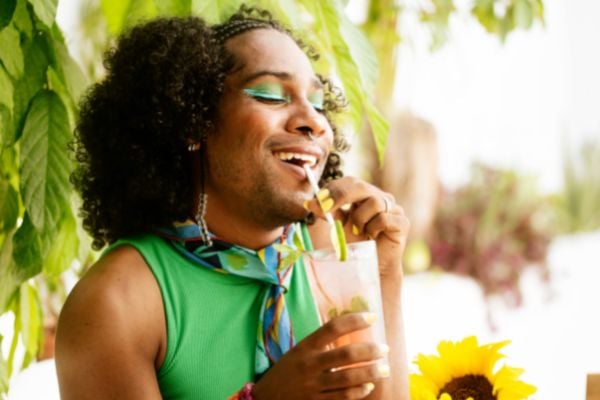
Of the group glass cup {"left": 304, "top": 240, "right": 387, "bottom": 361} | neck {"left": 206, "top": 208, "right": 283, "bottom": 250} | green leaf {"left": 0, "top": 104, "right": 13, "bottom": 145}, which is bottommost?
glass cup {"left": 304, "top": 240, "right": 387, "bottom": 361}

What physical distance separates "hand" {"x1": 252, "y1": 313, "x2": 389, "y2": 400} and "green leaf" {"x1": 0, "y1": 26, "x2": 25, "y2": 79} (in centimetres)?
60

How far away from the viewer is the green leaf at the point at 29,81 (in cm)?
140

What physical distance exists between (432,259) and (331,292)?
510 cm

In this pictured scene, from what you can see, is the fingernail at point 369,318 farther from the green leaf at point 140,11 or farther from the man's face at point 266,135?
the green leaf at point 140,11

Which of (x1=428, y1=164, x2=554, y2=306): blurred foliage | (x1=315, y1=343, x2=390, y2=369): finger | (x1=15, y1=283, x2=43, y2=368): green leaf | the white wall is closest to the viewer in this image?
(x1=315, y1=343, x2=390, y2=369): finger

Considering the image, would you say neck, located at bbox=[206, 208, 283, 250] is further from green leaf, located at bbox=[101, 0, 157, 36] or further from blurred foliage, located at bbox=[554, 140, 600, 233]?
blurred foliage, located at bbox=[554, 140, 600, 233]

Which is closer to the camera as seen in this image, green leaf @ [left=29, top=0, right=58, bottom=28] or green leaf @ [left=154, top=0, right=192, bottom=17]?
green leaf @ [left=29, top=0, right=58, bottom=28]

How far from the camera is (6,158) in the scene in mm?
1522

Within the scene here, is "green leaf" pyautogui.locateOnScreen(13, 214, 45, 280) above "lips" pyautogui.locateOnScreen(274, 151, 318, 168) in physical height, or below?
below

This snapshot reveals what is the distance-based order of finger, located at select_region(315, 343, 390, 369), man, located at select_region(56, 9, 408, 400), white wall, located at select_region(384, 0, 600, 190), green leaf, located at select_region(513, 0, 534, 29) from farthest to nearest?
white wall, located at select_region(384, 0, 600, 190), green leaf, located at select_region(513, 0, 534, 29), man, located at select_region(56, 9, 408, 400), finger, located at select_region(315, 343, 390, 369)

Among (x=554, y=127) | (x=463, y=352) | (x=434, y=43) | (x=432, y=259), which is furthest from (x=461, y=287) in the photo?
(x=463, y=352)

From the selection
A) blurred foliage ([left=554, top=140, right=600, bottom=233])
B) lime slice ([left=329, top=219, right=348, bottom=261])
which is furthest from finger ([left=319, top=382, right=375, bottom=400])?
blurred foliage ([left=554, top=140, right=600, bottom=233])

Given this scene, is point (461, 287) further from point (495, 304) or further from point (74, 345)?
point (74, 345)

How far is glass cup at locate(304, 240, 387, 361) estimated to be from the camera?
3.93ft
